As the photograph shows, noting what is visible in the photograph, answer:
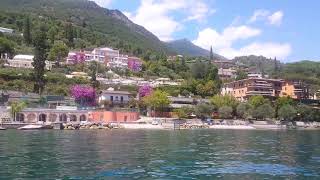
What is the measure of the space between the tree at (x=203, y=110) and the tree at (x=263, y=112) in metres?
10.3

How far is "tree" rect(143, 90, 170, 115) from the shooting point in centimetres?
10444

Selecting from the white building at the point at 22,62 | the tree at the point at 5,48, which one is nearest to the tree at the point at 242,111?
the white building at the point at 22,62

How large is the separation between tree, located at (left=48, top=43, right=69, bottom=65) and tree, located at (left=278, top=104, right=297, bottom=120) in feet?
211

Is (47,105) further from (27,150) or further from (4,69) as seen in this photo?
(27,150)

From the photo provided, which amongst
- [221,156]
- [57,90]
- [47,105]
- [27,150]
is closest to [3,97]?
[47,105]

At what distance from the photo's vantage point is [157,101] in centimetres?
10412

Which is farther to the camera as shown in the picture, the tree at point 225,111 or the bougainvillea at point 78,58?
the bougainvillea at point 78,58

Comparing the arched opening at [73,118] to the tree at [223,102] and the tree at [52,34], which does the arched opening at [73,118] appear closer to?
the tree at [223,102]

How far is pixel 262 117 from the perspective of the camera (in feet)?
365

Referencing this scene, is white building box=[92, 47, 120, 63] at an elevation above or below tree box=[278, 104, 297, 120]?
above

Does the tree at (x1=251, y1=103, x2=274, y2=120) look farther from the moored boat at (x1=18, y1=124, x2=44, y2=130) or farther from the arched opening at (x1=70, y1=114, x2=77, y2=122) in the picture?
the moored boat at (x1=18, y1=124, x2=44, y2=130)

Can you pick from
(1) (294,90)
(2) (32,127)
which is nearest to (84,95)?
(2) (32,127)

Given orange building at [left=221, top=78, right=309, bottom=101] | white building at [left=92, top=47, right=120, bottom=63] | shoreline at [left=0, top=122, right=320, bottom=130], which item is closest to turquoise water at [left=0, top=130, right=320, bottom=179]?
shoreline at [left=0, top=122, right=320, bottom=130]

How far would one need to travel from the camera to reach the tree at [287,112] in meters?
112
